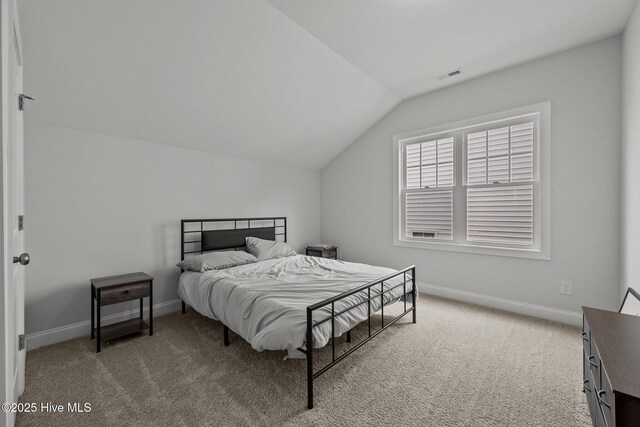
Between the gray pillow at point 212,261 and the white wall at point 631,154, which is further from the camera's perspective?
the gray pillow at point 212,261

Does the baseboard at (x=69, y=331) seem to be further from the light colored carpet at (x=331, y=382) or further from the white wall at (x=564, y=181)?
the white wall at (x=564, y=181)

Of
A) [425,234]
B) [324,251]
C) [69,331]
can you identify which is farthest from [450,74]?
[69,331]

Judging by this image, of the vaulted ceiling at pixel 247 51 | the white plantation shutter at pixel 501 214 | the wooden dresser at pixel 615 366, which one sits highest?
the vaulted ceiling at pixel 247 51

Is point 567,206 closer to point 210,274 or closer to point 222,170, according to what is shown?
point 210,274

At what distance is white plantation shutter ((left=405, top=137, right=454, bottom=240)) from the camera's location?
3.87 m

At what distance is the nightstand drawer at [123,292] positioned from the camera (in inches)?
99.6

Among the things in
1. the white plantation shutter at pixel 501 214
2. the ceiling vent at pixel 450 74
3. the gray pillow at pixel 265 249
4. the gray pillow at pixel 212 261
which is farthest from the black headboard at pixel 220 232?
the ceiling vent at pixel 450 74

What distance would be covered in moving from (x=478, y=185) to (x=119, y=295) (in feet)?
13.8

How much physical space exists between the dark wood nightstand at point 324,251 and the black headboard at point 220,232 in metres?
0.74

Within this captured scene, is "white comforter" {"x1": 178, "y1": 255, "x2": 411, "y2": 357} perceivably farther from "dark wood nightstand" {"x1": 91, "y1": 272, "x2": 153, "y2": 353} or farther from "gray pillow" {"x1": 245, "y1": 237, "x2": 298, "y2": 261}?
"dark wood nightstand" {"x1": 91, "y1": 272, "x2": 153, "y2": 353}

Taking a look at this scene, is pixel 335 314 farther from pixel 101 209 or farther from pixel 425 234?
pixel 101 209

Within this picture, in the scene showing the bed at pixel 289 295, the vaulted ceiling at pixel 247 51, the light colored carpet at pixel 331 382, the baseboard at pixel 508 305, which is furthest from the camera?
the baseboard at pixel 508 305

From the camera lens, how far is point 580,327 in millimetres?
2891

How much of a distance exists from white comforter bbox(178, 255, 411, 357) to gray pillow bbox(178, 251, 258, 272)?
0.08m
